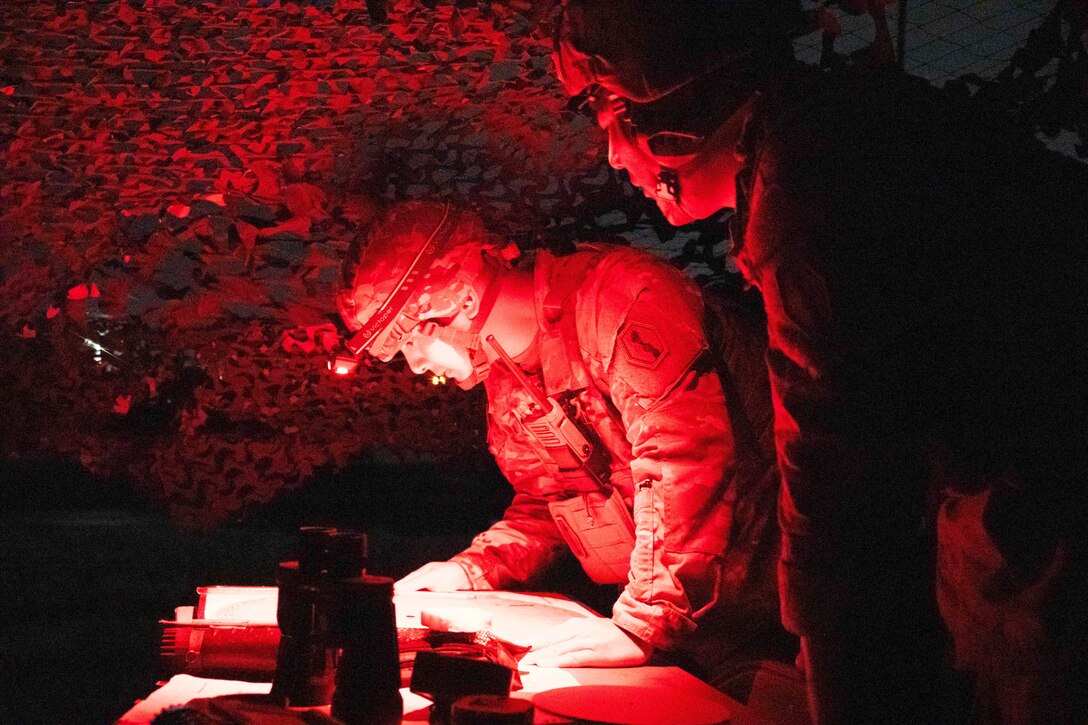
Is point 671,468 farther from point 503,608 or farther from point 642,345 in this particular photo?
point 503,608

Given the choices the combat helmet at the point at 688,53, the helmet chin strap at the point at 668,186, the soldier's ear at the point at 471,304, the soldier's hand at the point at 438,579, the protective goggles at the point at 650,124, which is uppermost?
the combat helmet at the point at 688,53

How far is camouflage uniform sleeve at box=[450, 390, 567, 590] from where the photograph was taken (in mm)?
2986

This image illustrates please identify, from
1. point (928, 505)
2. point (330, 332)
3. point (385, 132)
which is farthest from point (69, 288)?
point (928, 505)

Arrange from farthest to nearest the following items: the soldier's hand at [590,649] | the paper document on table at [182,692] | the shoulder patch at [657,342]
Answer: the shoulder patch at [657,342] → the soldier's hand at [590,649] → the paper document on table at [182,692]

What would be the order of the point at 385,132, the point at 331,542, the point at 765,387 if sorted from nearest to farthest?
the point at 331,542, the point at 765,387, the point at 385,132

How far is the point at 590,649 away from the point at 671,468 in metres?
0.43

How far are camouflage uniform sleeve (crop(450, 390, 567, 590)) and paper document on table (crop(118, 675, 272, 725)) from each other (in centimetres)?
105

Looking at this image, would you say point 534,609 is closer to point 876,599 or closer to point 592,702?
point 592,702

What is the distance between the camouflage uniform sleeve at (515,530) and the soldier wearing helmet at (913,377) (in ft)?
5.21

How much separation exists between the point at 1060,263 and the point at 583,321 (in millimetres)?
1320

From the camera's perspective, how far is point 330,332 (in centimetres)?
354

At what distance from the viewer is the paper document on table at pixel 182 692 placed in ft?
5.70

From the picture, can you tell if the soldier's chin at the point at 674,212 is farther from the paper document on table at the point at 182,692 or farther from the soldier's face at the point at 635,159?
the paper document on table at the point at 182,692

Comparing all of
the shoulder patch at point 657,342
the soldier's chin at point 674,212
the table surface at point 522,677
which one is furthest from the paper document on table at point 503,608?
the soldier's chin at point 674,212
